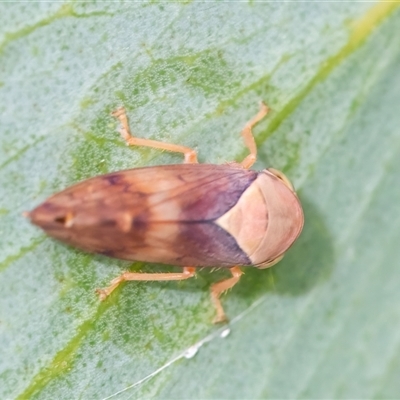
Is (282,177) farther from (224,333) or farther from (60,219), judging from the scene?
(60,219)

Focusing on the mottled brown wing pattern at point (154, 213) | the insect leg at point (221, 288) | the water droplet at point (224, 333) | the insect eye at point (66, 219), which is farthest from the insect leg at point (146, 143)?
the water droplet at point (224, 333)

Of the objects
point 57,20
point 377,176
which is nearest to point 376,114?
point 377,176

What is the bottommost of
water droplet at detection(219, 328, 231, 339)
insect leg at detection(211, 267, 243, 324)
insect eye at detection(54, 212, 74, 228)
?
water droplet at detection(219, 328, 231, 339)

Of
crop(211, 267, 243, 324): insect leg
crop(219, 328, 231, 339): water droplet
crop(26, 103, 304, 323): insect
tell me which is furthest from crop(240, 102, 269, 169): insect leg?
crop(219, 328, 231, 339): water droplet

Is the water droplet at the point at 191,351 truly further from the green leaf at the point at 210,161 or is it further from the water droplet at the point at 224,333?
the water droplet at the point at 224,333

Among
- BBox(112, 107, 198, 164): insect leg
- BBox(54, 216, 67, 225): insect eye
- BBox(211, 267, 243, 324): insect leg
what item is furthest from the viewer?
BBox(211, 267, 243, 324): insect leg

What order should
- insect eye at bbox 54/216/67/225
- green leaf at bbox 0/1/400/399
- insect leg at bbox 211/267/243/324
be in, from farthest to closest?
1. insect leg at bbox 211/267/243/324
2. green leaf at bbox 0/1/400/399
3. insect eye at bbox 54/216/67/225

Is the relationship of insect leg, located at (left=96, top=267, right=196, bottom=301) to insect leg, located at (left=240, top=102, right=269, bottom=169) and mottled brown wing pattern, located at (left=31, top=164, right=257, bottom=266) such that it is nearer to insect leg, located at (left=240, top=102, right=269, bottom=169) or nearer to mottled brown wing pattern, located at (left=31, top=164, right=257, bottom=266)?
mottled brown wing pattern, located at (left=31, top=164, right=257, bottom=266)
